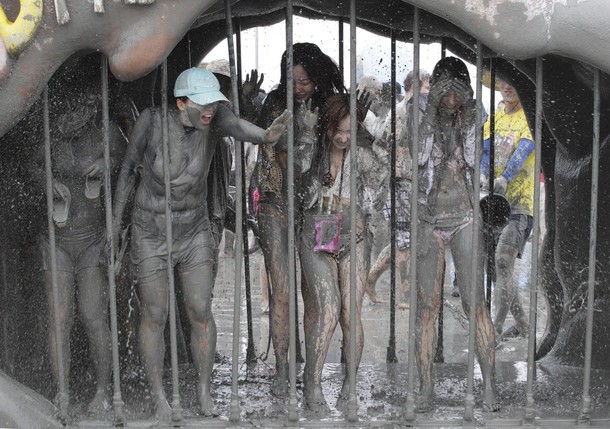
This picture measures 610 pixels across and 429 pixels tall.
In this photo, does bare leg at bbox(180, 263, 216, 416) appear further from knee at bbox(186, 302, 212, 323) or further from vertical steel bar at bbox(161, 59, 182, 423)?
vertical steel bar at bbox(161, 59, 182, 423)

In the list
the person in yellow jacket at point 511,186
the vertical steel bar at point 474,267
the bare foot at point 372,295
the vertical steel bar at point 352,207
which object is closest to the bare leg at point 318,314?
the vertical steel bar at point 352,207

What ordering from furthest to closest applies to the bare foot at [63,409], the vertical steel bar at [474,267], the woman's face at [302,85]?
the woman's face at [302,85] < the bare foot at [63,409] < the vertical steel bar at [474,267]

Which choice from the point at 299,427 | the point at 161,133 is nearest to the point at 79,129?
the point at 161,133

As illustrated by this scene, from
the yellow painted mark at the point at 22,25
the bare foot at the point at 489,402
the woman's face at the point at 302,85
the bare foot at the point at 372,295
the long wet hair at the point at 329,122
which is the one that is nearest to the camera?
the yellow painted mark at the point at 22,25

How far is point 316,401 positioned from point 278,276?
67 cm

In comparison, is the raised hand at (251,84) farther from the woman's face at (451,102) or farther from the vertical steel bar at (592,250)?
the vertical steel bar at (592,250)

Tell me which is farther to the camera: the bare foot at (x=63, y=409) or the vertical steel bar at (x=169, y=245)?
the bare foot at (x=63, y=409)

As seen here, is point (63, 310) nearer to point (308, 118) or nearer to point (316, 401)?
point (316, 401)

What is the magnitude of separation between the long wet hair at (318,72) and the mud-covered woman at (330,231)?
0.54ft

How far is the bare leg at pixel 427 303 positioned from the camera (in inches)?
196

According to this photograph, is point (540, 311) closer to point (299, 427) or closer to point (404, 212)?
point (404, 212)

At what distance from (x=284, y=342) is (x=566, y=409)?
1.48 m

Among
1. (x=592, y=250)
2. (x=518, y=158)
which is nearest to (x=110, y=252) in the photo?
(x=592, y=250)

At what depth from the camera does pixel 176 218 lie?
474 cm
